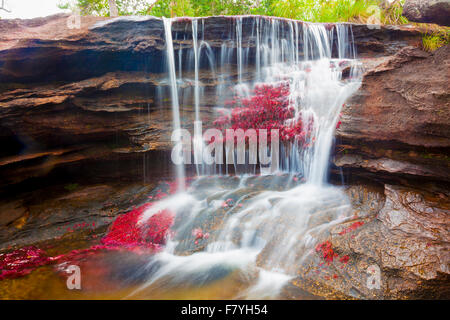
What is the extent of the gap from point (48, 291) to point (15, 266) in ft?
4.99

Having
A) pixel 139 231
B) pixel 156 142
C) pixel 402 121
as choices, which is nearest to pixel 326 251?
pixel 402 121

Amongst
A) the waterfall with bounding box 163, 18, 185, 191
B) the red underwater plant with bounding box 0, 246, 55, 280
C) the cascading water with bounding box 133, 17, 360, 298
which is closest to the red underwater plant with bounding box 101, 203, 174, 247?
the cascading water with bounding box 133, 17, 360, 298

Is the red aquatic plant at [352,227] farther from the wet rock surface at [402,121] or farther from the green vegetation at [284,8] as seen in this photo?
the green vegetation at [284,8]

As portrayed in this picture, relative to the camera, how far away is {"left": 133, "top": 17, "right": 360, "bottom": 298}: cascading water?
4.96 m

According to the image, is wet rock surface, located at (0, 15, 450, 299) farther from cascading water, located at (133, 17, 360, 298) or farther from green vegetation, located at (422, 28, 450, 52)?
green vegetation, located at (422, 28, 450, 52)

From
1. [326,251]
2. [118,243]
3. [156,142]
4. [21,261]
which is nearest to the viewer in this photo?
[326,251]

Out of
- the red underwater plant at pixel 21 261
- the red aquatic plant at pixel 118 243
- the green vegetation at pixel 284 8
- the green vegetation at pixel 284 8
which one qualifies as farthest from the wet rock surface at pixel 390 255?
the green vegetation at pixel 284 8

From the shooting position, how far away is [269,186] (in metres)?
7.32

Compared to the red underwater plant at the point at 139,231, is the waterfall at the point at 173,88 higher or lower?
higher

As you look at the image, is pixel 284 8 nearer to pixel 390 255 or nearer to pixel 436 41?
pixel 436 41

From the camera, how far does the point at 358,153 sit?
6.09m

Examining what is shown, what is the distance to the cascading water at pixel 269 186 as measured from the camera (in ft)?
16.3
